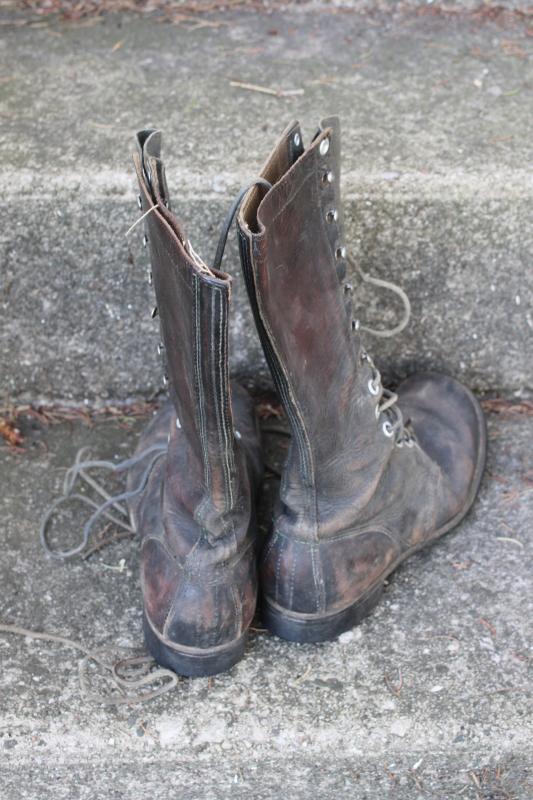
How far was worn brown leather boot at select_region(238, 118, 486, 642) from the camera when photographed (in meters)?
1.20

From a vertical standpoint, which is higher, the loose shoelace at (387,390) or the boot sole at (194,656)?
the loose shoelace at (387,390)

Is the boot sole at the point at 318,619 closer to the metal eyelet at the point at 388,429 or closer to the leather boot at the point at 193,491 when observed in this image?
the leather boot at the point at 193,491

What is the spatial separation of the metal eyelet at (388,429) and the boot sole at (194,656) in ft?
1.28

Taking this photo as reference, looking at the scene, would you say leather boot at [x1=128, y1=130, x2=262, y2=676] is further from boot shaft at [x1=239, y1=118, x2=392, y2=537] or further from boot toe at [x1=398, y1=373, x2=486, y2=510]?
boot toe at [x1=398, y1=373, x2=486, y2=510]

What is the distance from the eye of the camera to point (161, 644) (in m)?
1.40

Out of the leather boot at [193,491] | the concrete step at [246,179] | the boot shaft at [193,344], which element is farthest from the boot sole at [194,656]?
the concrete step at [246,179]

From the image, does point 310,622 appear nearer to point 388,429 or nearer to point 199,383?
point 388,429

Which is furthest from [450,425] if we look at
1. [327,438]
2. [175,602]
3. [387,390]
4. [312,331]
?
[175,602]

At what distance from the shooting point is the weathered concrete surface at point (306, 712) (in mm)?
1346

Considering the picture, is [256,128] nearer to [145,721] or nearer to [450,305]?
[450,305]

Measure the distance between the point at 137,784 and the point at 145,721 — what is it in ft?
0.32

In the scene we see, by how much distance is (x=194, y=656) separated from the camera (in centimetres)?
138

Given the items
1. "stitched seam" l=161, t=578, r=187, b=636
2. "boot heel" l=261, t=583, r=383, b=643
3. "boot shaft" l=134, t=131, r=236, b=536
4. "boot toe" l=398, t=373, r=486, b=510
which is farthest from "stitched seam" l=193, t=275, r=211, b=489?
"boot toe" l=398, t=373, r=486, b=510

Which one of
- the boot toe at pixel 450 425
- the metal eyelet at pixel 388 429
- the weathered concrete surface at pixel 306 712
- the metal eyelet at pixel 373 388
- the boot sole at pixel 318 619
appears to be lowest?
the weathered concrete surface at pixel 306 712
